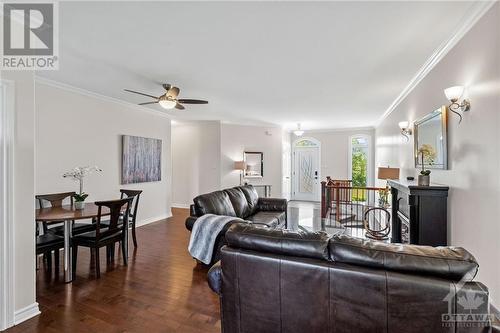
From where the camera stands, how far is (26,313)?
7.37 ft

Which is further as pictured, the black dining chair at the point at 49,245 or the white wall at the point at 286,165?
the white wall at the point at 286,165

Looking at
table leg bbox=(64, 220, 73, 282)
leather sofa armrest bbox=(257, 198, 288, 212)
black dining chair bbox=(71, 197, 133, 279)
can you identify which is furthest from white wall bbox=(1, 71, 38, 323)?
leather sofa armrest bbox=(257, 198, 288, 212)

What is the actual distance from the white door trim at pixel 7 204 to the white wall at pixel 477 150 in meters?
3.95

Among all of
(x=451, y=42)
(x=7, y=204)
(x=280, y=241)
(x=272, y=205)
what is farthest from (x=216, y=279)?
(x=272, y=205)

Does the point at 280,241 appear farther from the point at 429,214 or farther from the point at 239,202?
the point at 239,202

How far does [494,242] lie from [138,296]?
3286 mm

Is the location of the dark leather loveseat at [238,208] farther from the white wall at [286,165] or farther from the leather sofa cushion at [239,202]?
the white wall at [286,165]

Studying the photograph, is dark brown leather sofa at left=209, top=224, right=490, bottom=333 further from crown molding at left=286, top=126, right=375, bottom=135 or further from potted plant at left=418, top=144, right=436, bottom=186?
crown molding at left=286, top=126, right=375, bottom=135

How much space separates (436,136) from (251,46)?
96.7 inches

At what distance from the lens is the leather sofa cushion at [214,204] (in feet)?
11.7

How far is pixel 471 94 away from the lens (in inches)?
92.5

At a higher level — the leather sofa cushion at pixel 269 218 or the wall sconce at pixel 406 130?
the wall sconce at pixel 406 130

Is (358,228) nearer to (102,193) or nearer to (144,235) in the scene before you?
(144,235)

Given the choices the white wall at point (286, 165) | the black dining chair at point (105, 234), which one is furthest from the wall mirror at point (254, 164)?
the black dining chair at point (105, 234)
